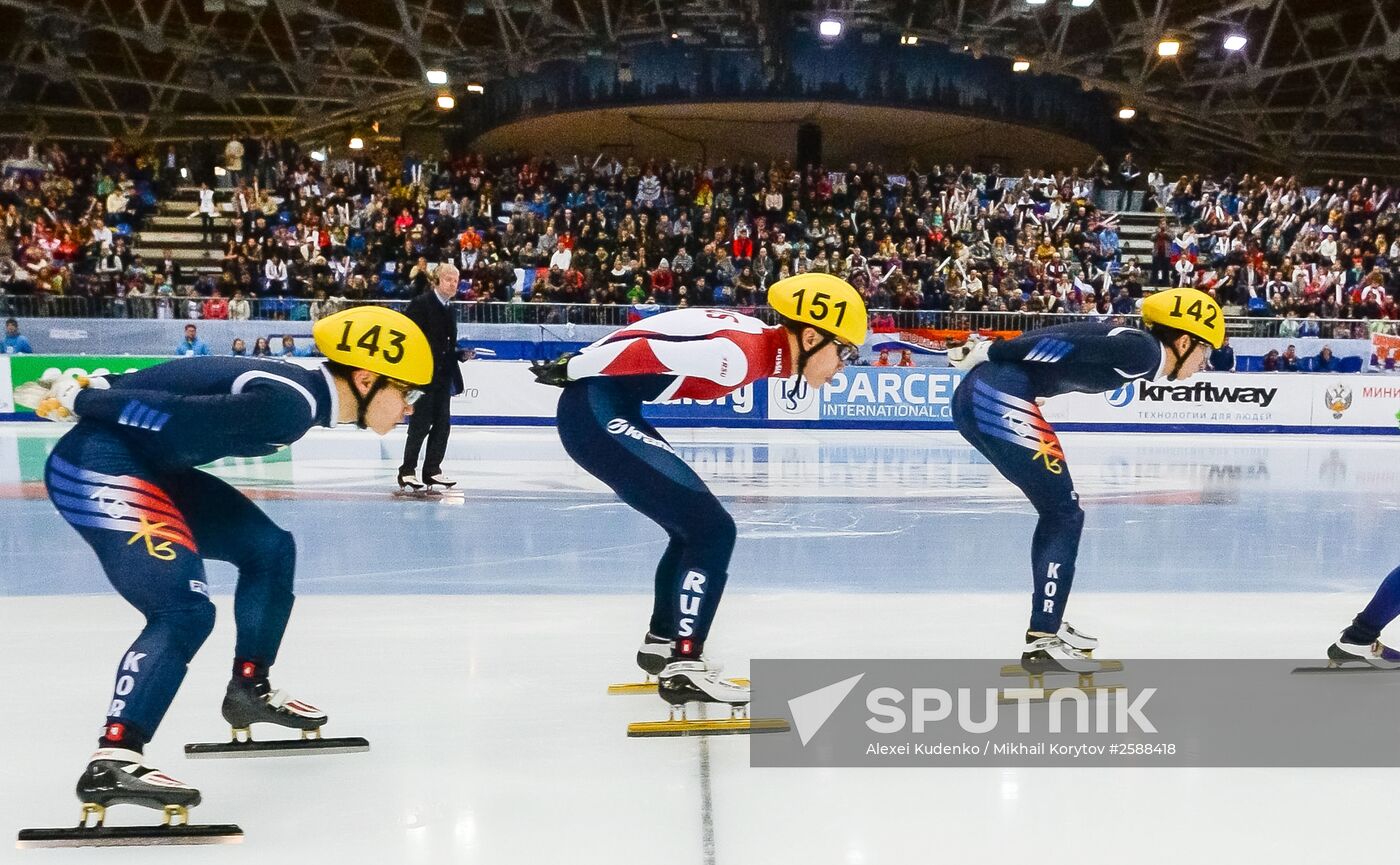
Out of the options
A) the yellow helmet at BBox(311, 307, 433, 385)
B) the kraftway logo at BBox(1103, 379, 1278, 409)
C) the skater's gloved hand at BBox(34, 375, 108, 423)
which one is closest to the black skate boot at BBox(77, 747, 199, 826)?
the skater's gloved hand at BBox(34, 375, 108, 423)

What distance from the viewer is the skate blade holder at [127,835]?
254cm

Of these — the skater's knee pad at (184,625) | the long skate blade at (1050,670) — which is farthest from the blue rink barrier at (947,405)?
the skater's knee pad at (184,625)

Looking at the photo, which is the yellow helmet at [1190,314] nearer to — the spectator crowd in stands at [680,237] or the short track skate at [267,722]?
the short track skate at [267,722]

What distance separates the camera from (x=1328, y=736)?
3.33 m

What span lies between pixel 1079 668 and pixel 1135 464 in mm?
8068

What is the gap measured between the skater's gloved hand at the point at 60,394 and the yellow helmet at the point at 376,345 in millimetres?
550

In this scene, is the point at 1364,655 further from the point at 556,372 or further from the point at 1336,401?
the point at 1336,401

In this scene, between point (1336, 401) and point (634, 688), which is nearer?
point (634, 688)

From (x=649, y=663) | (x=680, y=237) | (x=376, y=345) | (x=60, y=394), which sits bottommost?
(x=649, y=663)

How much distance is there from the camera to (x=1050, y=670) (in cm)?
379

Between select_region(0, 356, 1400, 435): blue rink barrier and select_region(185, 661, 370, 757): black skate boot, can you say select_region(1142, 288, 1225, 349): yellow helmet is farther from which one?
select_region(0, 356, 1400, 435): blue rink barrier

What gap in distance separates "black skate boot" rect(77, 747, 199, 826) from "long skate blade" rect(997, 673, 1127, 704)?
7.77 feet

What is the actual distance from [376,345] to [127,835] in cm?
126

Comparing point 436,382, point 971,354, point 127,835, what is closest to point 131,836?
point 127,835
